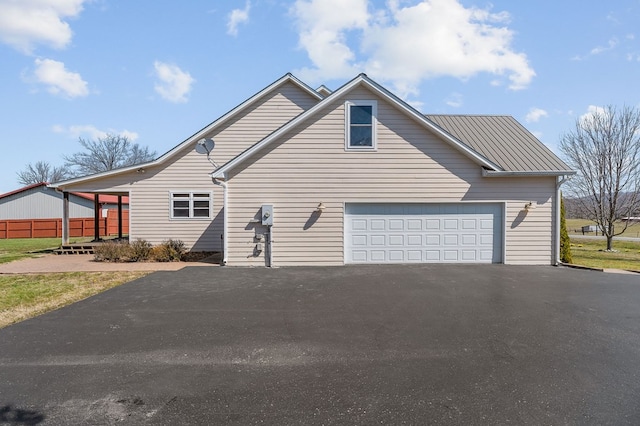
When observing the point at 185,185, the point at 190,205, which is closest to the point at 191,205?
the point at 190,205

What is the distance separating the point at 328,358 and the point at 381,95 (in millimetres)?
9356

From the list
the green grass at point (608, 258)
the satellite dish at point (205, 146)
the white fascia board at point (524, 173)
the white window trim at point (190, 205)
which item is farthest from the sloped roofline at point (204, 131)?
the green grass at point (608, 258)

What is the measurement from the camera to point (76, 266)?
39.0ft

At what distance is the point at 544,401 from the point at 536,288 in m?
5.85

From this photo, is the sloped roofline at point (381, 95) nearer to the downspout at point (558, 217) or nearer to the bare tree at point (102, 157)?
the downspout at point (558, 217)

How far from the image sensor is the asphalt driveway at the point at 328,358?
10.9 feet

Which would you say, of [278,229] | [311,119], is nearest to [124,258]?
[278,229]

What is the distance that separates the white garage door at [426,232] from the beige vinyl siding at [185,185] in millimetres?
6453

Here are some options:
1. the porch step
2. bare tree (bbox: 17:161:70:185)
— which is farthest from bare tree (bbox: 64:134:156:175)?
the porch step

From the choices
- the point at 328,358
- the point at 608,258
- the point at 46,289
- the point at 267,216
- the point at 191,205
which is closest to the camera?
the point at 328,358

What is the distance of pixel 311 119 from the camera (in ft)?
38.8

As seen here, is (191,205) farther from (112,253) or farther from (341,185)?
(341,185)

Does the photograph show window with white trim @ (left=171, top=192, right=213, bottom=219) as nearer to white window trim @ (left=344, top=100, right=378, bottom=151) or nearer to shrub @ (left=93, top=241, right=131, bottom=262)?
shrub @ (left=93, top=241, right=131, bottom=262)

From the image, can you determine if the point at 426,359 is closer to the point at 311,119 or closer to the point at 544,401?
the point at 544,401
